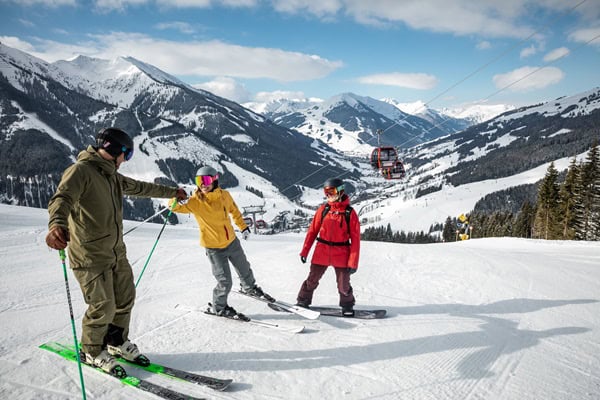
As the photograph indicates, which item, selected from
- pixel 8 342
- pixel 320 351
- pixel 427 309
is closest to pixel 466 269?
pixel 427 309

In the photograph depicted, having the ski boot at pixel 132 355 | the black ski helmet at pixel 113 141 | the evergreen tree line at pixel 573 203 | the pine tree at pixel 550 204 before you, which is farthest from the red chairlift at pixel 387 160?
the ski boot at pixel 132 355

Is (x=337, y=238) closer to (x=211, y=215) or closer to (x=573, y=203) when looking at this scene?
(x=211, y=215)

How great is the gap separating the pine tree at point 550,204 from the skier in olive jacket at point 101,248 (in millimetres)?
39198

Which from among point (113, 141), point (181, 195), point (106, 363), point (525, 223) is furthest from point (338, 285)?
point (525, 223)

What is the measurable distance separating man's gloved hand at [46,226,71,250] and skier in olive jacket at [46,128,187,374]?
345 mm

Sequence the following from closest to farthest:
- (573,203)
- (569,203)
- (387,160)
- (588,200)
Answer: (387,160) < (588,200) < (573,203) < (569,203)

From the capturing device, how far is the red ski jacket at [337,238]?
4.98 m

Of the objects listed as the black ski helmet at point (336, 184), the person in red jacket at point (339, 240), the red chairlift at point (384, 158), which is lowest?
the person in red jacket at point (339, 240)

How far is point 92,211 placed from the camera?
318cm

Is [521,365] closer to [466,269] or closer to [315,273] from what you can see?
[315,273]

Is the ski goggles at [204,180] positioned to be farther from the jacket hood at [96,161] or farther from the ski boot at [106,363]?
the ski boot at [106,363]

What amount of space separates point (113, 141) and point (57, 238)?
3.83 ft

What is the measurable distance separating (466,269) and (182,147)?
192m

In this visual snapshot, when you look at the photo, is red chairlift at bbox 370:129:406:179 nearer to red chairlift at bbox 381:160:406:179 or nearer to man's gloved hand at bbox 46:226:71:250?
red chairlift at bbox 381:160:406:179
